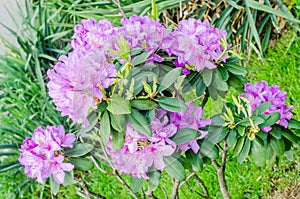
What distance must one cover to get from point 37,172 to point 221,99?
391mm

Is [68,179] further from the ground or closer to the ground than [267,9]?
further from the ground

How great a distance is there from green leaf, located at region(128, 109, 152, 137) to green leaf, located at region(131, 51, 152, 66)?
10 centimetres

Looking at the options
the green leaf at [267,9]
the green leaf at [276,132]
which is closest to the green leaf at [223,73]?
the green leaf at [276,132]

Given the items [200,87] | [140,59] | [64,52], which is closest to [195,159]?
[200,87]

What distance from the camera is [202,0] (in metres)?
2.51

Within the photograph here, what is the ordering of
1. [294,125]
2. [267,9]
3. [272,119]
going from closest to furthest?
[272,119], [294,125], [267,9]

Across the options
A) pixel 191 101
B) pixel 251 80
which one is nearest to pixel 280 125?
pixel 191 101

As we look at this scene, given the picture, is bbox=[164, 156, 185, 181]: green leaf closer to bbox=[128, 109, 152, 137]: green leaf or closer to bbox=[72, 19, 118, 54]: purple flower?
bbox=[128, 109, 152, 137]: green leaf

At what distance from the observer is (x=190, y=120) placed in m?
0.95

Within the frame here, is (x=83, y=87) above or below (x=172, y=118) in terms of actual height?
above

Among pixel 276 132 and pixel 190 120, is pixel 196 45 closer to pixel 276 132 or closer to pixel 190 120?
pixel 190 120

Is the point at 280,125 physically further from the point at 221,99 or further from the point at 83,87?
the point at 83,87

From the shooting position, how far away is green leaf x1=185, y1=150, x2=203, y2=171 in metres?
1.04

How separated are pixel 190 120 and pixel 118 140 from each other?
15cm
